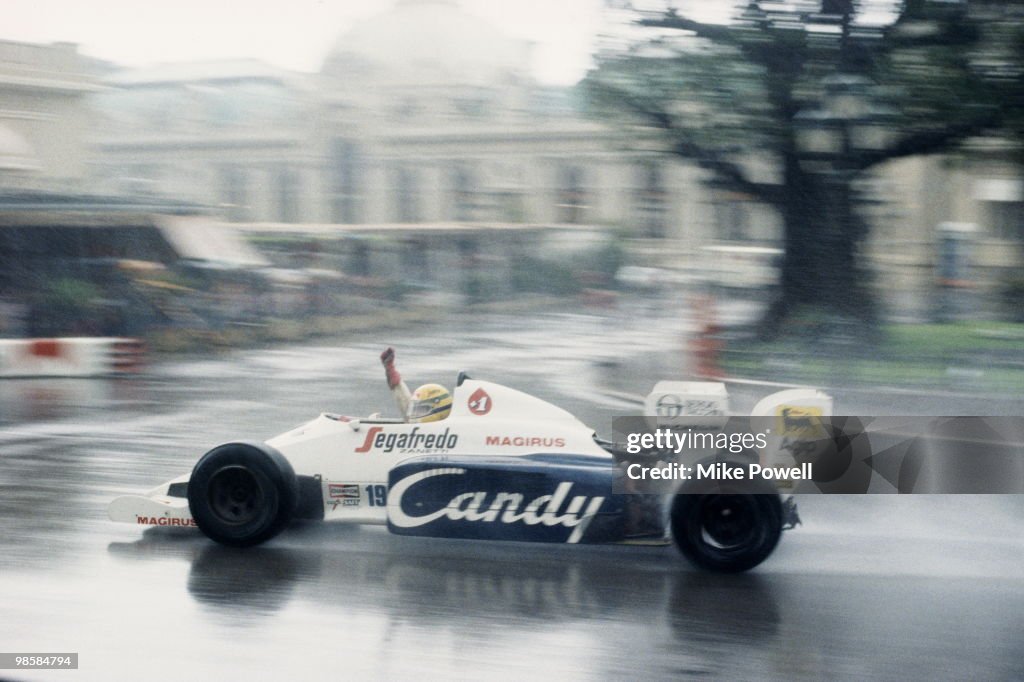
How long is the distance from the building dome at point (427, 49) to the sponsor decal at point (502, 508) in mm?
9558

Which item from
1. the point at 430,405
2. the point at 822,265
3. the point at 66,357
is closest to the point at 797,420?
the point at 430,405

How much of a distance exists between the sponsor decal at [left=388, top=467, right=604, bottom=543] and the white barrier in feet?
32.7

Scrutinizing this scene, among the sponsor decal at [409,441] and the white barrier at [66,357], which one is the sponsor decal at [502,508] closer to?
the sponsor decal at [409,441]

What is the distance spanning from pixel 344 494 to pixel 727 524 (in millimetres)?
2064

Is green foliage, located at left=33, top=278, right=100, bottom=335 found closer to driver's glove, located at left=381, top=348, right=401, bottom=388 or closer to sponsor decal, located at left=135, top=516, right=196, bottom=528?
sponsor decal, located at left=135, top=516, right=196, bottom=528

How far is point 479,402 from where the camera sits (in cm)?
596

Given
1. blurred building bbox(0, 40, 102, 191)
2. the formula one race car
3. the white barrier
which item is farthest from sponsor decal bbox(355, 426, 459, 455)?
blurred building bbox(0, 40, 102, 191)

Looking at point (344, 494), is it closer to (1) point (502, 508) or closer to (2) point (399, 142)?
(1) point (502, 508)

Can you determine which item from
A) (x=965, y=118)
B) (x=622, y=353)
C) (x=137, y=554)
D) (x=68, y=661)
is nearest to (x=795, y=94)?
(x=965, y=118)

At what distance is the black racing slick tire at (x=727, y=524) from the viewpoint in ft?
17.9

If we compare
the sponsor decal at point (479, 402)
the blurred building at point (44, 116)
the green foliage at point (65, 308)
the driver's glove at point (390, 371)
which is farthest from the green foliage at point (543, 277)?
the sponsor decal at point (479, 402)

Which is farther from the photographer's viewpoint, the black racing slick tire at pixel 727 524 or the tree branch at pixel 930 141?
the tree branch at pixel 930 141

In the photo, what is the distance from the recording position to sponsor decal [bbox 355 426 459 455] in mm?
5848

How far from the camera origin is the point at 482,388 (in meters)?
5.97
